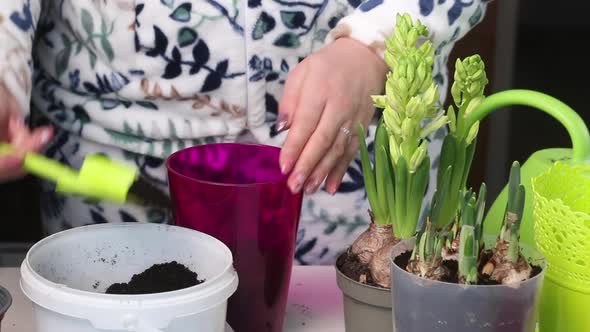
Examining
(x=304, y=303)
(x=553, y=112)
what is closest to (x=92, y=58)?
(x=304, y=303)

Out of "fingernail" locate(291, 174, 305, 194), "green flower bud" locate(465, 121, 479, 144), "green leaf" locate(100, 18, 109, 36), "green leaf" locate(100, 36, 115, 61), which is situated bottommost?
"fingernail" locate(291, 174, 305, 194)

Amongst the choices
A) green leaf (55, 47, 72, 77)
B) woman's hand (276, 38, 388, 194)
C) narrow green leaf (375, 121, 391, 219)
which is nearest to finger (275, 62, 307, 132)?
woman's hand (276, 38, 388, 194)

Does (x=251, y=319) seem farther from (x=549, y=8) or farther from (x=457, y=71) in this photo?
(x=549, y=8)

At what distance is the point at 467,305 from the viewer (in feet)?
1.40

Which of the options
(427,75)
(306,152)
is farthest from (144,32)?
(427,75)

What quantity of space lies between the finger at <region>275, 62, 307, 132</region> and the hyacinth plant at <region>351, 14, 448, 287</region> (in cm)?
8

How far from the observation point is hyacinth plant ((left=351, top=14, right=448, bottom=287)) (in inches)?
17.8

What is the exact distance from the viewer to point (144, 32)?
2.21 feet

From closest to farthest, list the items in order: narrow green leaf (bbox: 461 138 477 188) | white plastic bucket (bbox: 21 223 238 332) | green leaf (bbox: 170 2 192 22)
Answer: white plastic bucket (bbox: 21 223 238 332)
narrow green leaf (bbox: 461 138 477 188)
green leaf (bbox: 170 2 192 22)

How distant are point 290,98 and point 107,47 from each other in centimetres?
17

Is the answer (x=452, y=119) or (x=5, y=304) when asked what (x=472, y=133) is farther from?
(x=5, y=304)

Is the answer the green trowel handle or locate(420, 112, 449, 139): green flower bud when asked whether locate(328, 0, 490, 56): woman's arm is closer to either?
locate(420, 112, 449, 139): green flower bud

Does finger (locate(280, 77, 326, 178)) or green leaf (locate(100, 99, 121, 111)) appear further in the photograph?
green leaf (locate(100, 99, 121, 111))

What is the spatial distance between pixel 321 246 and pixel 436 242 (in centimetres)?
31
